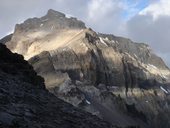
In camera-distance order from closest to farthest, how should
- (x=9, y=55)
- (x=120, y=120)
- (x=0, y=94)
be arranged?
(x=0, y=94) → (x=9, y=55) → (x=120, y=120)

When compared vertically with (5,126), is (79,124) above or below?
above

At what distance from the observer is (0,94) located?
2538 cm

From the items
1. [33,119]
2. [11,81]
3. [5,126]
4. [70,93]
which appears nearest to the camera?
[5,126]

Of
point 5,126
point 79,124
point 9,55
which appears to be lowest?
point 5,126

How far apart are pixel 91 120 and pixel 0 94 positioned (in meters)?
5.50

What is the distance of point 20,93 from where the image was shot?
27.5 m

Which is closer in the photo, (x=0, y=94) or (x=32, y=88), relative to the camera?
(x=0, y=94)

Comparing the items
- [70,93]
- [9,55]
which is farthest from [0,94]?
[70,93]

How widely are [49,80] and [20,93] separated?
169 metres

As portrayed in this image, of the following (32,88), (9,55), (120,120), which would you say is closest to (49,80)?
(120,120)

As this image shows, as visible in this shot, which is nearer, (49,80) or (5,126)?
(5,126)

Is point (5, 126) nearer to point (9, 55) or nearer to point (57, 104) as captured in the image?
point (57, 104)

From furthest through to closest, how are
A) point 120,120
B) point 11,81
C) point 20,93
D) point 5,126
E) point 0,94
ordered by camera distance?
point 120,120 < point 11,81 < point 20,93 < point 0,94 < point 5,126

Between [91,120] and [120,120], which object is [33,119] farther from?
[120,120]
